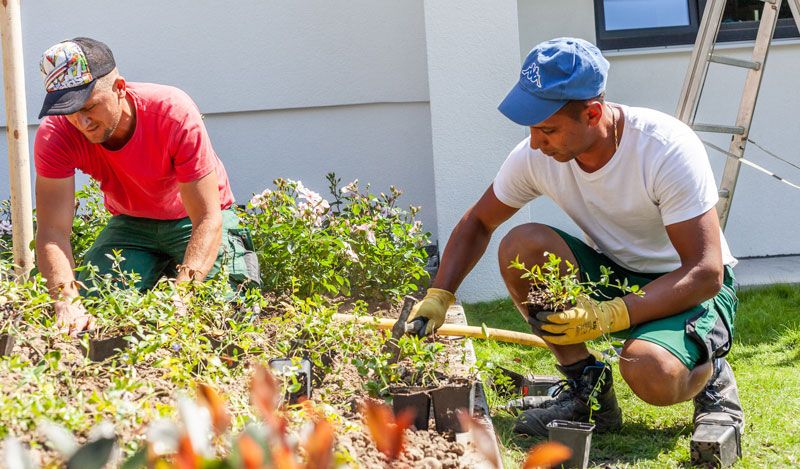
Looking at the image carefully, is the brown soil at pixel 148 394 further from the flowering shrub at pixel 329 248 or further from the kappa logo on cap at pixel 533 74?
the flowering shrub at pixel 329 248

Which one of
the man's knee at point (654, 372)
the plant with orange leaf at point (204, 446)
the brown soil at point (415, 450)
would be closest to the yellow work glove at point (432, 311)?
the brown soil at point (415, 450)

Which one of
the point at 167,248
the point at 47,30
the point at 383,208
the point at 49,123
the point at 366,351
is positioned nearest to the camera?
the point at 366,351

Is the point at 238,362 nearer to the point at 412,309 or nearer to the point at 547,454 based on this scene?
the point at 412,309

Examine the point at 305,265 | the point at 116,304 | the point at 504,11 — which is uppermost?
the point at 504,11

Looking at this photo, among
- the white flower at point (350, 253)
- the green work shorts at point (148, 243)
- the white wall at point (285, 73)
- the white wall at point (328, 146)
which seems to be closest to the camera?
the green work shorts at point (148, 243)

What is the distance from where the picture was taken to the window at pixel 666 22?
5773 mm

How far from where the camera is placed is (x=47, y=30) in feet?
18.5

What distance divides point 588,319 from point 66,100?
190 centimetres

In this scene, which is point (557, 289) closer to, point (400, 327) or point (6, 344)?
point (400, 327)

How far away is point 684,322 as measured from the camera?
2.99 metres

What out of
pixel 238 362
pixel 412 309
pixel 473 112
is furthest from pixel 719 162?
pixel 238 362

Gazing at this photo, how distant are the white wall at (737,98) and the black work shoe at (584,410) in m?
2.96

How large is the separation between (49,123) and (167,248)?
2.44 ft

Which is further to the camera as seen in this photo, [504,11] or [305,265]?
[504,11]
